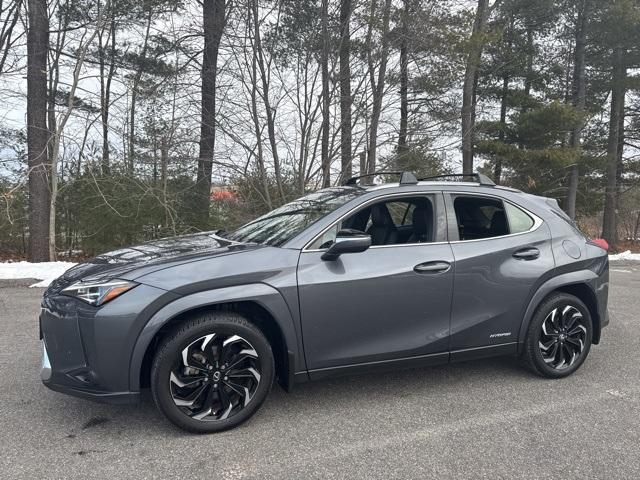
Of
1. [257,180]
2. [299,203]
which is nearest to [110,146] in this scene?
[257,180]

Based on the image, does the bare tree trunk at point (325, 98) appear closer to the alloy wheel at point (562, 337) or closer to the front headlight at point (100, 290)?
the alloy wheel at point (562, 337)

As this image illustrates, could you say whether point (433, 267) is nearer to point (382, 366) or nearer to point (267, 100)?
point (382, 366)

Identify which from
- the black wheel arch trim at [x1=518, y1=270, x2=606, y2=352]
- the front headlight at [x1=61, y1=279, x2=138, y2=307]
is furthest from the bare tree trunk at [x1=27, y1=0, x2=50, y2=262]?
the black wheel arch trim at [x1=518, y1=270, x2=606, y2=352]

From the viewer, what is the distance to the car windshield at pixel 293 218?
3443mm

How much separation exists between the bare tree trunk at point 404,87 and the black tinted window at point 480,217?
8.66m

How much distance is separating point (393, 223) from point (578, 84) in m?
18.8

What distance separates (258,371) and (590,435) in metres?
2.15

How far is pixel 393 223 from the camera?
4281 mm

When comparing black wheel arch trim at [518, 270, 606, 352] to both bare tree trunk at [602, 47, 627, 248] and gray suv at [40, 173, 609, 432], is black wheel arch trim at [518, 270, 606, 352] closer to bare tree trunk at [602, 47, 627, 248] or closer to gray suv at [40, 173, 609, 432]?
gray suv at [40, 173, 609, 432]

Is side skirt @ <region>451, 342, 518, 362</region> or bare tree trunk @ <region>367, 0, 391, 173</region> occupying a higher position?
bare tree trunk @ <region>367, 0, 391, 173</region>

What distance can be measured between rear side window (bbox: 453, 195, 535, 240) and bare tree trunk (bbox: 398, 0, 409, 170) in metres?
8.66

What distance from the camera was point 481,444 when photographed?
2861 mm

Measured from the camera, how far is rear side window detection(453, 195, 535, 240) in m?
3.78

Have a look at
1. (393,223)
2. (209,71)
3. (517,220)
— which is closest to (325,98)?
(209,71)
